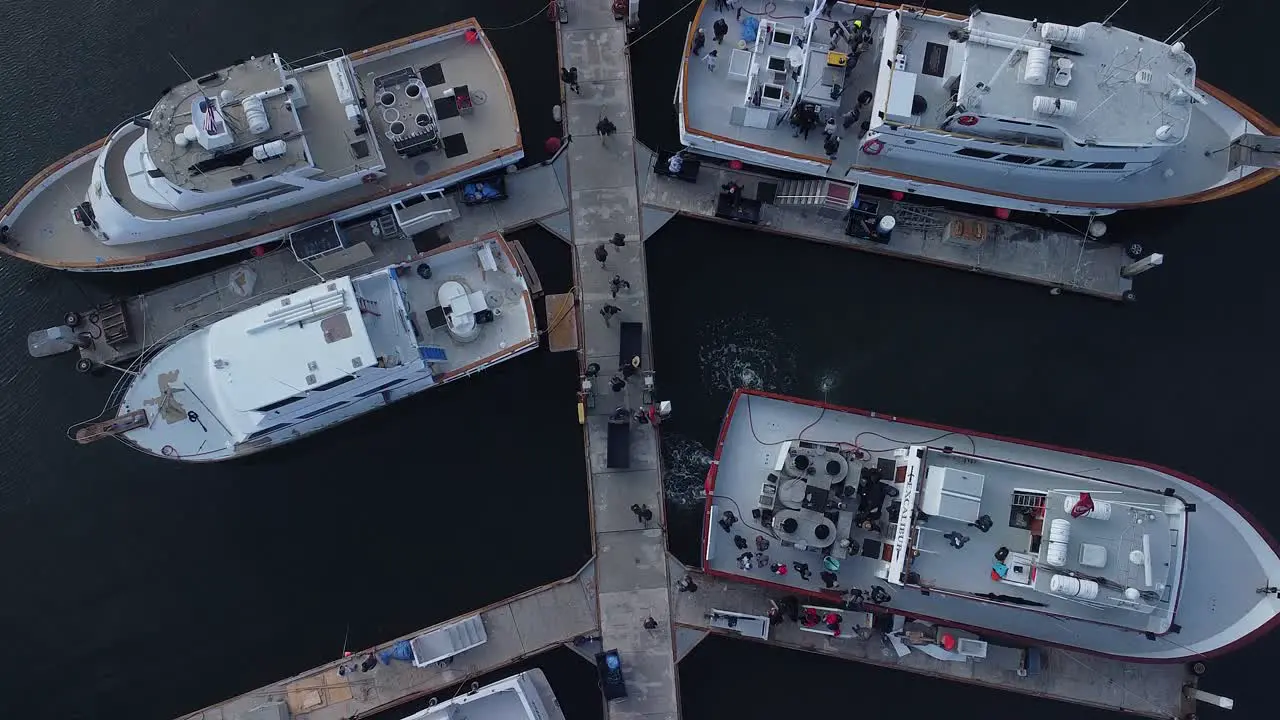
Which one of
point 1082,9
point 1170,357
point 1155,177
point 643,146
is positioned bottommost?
point 1170,357

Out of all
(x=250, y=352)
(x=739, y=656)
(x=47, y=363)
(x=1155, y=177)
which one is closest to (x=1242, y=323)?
(x=1155, y=177)

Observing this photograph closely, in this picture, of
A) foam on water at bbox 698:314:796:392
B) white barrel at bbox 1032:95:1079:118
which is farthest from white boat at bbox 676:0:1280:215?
foam on water at bbox 698:314:796:392

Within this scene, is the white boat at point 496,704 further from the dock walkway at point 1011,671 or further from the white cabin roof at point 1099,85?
the white cabin roof at point 1099,85

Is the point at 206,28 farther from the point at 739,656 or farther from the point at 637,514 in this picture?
the point at 739,656

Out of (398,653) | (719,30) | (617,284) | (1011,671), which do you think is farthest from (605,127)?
(1011,671)

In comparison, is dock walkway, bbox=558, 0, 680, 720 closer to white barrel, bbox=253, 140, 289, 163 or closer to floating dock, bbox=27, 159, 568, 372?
floating dock, bbox=27, 159, 568, 372

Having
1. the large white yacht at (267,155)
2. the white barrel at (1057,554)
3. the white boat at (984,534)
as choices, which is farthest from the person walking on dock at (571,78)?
the white barrel at (1057,554)
